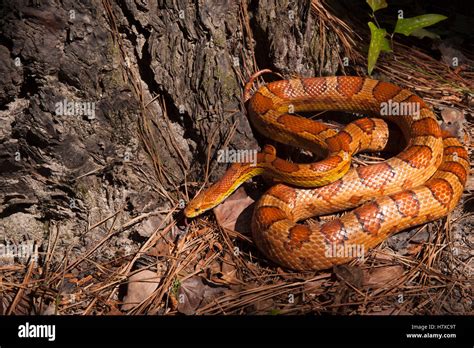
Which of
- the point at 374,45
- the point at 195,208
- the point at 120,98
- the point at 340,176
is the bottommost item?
the point at 195,208

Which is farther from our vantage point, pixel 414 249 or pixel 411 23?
pixel 411 23

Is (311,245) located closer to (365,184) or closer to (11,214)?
(365,184)

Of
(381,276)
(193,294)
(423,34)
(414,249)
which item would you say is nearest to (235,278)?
(193,294)

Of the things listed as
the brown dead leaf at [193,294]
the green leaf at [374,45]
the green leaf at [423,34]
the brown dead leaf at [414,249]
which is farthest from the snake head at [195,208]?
the green leaf at [423,34]

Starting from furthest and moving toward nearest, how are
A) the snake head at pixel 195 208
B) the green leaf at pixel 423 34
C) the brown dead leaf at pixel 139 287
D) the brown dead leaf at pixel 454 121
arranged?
the green leaf at pixel 423 34 → the brown dead leaf at pixel 454 121 → the snake head at pixel 195 208 → the brown dead leaf at pixel 139 287

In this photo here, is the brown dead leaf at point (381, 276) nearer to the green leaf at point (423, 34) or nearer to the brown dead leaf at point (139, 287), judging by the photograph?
the brown dead leaf at point (139, 287)

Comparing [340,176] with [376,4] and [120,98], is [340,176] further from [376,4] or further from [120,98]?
[120,98]

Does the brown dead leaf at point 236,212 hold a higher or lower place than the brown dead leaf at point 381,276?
higher

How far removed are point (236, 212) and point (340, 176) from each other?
1303 mm

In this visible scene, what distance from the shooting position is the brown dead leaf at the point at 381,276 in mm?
4480

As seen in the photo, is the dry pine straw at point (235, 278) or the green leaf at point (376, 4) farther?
the green leaf at point (376, 4)

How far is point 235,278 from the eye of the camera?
15.3 feet

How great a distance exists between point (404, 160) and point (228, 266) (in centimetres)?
246

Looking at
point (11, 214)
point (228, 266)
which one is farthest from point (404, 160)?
point (11, 214)
